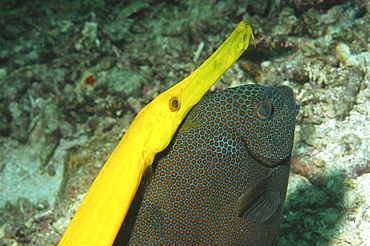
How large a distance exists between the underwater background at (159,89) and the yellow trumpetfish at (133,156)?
210cm

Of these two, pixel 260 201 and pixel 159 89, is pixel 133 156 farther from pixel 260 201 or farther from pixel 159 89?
pixel 159 89

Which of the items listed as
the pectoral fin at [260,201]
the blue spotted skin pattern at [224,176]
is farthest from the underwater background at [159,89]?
the blue spotted skin pattern at [224,176]

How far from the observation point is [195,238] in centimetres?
162

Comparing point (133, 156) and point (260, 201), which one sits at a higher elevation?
point (133, 156)

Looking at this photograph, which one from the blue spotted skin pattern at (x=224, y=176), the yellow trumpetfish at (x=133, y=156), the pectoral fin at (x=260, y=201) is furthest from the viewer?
the pectoral fin at (x=260, y=201)

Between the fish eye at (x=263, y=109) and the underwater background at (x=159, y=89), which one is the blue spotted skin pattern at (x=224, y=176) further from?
the underwater background at (x=159, y=89)

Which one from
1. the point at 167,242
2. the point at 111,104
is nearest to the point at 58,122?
the point at 111,104

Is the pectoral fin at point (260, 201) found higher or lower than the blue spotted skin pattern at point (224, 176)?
lower

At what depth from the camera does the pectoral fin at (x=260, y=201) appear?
1.72 meters

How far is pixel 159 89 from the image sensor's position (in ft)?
14.0

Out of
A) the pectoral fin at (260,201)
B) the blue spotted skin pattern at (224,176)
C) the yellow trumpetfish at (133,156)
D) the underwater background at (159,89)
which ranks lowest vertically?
the underwater background at (159,89)

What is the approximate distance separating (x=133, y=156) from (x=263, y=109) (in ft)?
3.03

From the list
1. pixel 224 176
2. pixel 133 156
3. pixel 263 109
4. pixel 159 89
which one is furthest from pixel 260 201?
pixel 159 89

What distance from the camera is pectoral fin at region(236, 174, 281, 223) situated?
5.64 feet
